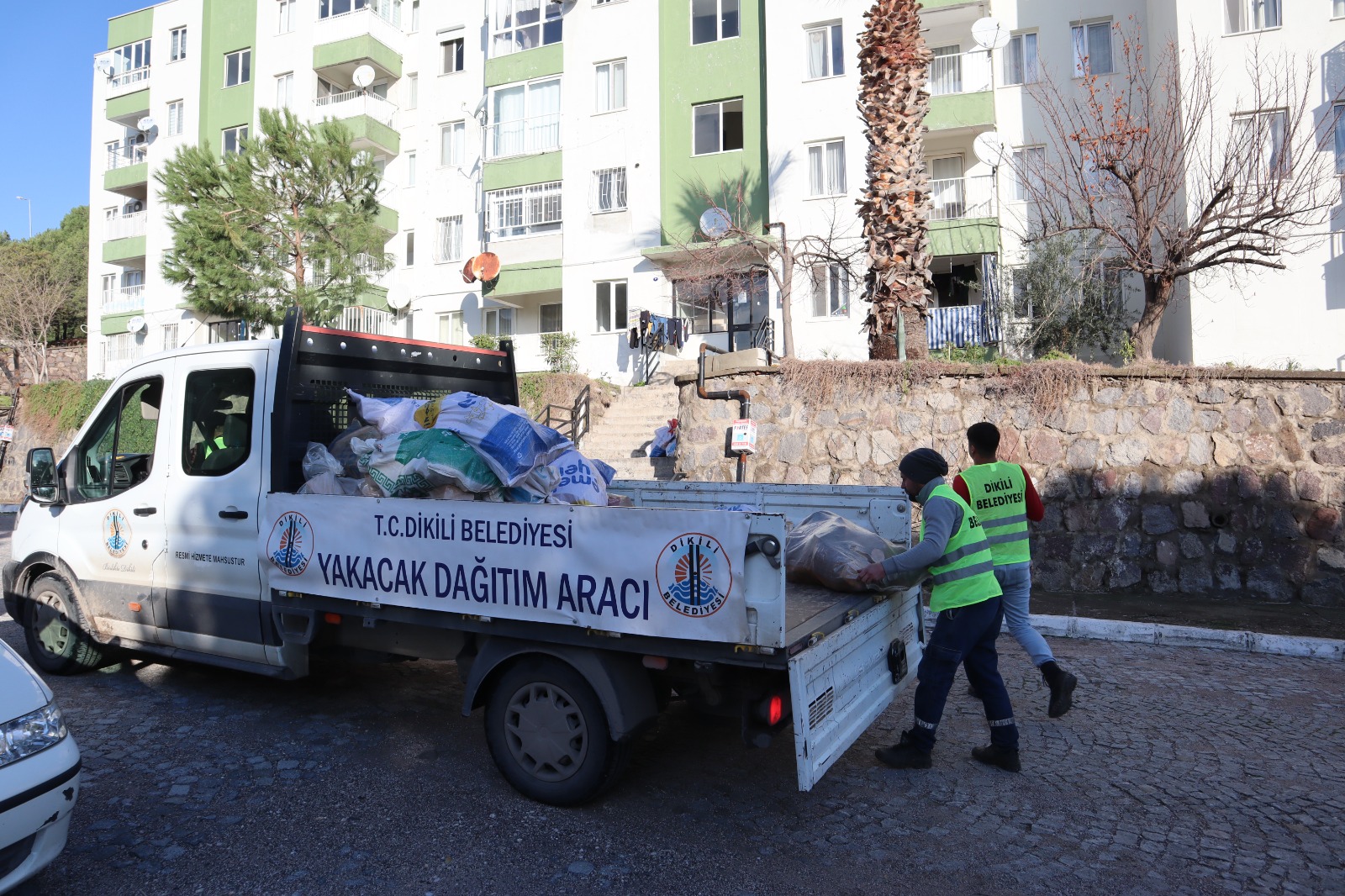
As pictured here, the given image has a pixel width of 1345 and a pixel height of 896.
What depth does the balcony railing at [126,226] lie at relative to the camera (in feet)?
113

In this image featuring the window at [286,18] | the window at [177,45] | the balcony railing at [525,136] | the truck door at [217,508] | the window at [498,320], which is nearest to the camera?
the truck door at [217,508]

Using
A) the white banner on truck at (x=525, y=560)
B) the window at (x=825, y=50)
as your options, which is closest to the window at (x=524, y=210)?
the window at (x=825, y=50)

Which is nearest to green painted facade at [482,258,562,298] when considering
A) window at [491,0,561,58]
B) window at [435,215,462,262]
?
window at [435,215,462,262]

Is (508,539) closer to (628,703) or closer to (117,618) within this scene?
(628,703)

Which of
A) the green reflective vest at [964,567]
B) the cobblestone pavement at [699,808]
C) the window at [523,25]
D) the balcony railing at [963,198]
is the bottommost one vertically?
the cobblestone pavement at [699,808]

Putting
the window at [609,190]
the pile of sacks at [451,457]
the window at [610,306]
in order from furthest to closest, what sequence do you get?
the window at [609,190], the window at [610,306], the pile of sacks at [451,457]

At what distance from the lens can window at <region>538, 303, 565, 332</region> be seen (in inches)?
1056

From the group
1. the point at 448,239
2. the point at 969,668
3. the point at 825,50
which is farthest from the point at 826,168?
the point at 969,668

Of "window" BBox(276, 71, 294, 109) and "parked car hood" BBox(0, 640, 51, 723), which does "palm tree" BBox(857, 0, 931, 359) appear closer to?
"parked car hood" BBox(0, 640, 51, 723)

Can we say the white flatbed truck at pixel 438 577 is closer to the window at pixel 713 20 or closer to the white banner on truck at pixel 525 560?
the white banner on truck at pixel 525 560

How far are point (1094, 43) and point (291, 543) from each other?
22846mm

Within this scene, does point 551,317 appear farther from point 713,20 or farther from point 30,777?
point 30,777

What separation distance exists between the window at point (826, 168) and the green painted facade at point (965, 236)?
296 centimetres

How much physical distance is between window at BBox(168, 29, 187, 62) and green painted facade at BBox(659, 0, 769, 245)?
21918 mm
